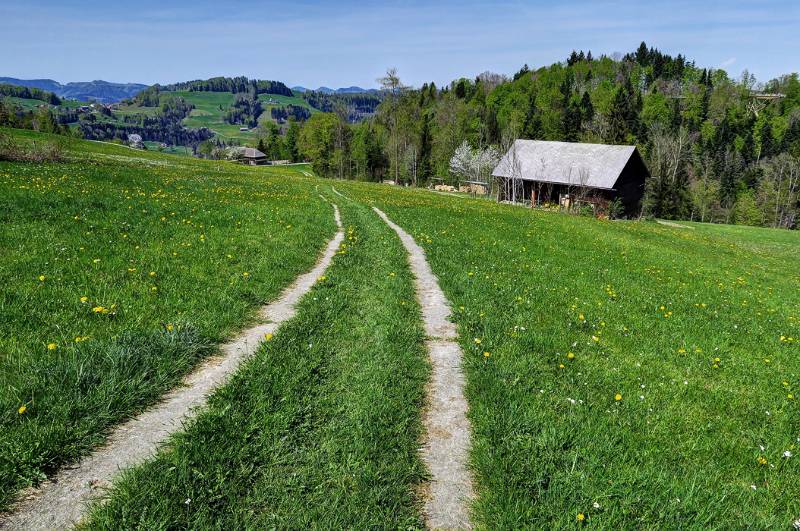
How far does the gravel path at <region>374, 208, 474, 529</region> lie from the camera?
393 cm

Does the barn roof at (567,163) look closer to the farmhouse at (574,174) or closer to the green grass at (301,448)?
the farmhouse at (574,174)

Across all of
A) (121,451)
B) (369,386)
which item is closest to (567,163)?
(369,386)

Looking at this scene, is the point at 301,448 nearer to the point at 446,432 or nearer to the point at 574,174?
the point at 446,432

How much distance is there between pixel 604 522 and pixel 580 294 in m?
7.99

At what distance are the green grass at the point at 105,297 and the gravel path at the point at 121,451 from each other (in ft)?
0.53

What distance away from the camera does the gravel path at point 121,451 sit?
3416mm

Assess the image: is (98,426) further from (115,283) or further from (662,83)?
(662,83)

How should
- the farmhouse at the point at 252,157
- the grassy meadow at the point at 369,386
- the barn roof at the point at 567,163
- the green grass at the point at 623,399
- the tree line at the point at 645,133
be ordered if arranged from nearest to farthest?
the grassy meadow at the point at 369,386 < the green grass at the point at 623,399 < the barn roof at the point at 567,163 < the tree line at the point at 645,133 < the farmhouse at the point at 252,157

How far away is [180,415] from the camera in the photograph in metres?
4.75

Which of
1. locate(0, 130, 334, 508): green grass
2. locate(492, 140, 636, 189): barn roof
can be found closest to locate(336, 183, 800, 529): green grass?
locate(0, 130, 334, 508): green grass

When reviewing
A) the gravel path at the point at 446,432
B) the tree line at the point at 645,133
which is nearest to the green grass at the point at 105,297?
the gravel path at the point at 446,432

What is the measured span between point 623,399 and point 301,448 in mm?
4473

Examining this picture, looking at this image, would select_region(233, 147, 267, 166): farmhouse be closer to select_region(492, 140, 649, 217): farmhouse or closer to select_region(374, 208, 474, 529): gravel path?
select_region(492, 140, 649, 217): farmhouse

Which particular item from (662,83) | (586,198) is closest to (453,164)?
(586,198)
